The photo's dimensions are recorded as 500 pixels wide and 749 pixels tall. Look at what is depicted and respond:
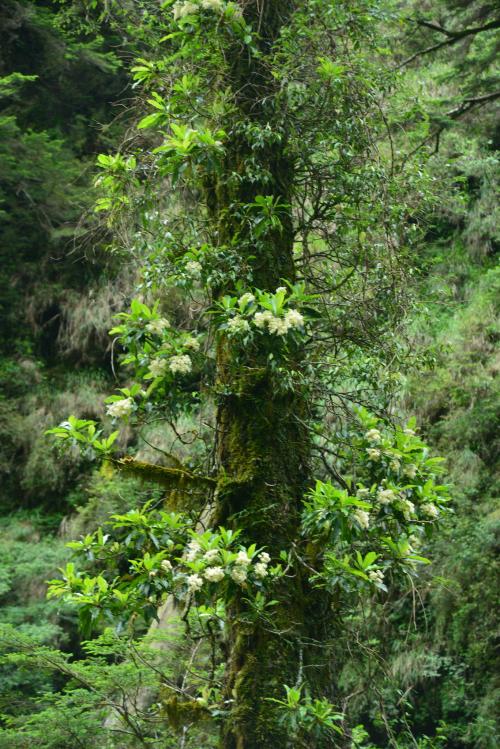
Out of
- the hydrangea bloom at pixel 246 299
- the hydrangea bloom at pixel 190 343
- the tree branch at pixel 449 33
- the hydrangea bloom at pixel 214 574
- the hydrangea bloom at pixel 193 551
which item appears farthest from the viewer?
the tree branch at pixel 449 33

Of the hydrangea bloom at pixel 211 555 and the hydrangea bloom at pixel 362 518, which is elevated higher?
the hydrangea bloom at pixel 362 518

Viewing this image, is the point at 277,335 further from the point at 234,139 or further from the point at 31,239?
the point at 31,239

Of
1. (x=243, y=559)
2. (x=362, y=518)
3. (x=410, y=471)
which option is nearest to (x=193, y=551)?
(x=243, y=559)

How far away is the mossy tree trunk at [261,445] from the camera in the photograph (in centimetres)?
335

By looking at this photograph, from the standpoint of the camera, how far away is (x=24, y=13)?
12086mm

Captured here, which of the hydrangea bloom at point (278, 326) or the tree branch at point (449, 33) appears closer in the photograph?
the hydrangea bloom at point (278, 326)

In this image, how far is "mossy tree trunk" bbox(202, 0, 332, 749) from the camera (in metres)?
3.35

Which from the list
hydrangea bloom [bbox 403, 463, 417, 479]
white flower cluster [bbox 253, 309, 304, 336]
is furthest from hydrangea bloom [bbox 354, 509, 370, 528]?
white flower cluster [bbox 253, 309, 304, 336]

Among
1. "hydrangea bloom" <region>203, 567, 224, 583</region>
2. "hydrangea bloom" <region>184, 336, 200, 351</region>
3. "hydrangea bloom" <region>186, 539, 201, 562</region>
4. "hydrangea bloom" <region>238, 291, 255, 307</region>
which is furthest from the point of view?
"hydrangea bloom" <region>184, 336, 200, 351</region>

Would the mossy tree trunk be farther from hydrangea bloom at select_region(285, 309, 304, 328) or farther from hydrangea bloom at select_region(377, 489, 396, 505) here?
hydrangea bloom at select_region(377, 489, 396, 505)

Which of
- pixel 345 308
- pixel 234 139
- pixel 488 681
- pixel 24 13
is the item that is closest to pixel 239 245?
pixel 234 139

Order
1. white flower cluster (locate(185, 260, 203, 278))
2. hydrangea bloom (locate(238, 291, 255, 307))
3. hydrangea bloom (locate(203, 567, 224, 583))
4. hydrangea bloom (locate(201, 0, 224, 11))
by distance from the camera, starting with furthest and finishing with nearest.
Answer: white flower cluster (locate(185, 260, 203, 278)), hydrangea bloom (locate(201, 0, 224, 11)), hydrangea bloom (locate(238, 291, 255, 307)), hydrangea bloom (locate(203, 567, 224, 583))

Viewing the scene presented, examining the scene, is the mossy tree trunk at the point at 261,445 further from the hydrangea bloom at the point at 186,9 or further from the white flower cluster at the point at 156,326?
the hydrangea bloom at the point at 186,9

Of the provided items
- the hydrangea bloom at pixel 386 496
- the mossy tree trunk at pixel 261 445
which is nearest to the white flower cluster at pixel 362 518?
the hydrangea bloom at pixel 386 496
